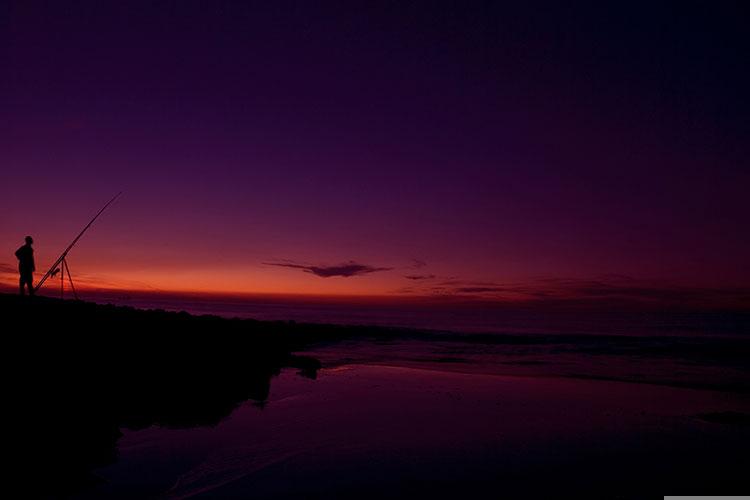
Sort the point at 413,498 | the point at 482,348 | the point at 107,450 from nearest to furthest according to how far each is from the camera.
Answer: the point at 413,498
the point at 107,450
the point at 482,348

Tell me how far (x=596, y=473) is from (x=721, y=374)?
13.5 m

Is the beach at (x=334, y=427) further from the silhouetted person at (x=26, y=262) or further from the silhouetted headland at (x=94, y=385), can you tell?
the silhouetted person at (x=26, y=262)

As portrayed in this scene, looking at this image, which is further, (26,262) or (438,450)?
(26,262)

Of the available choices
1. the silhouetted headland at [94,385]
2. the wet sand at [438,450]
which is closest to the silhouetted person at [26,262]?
the silhouetted headland at [94,385]

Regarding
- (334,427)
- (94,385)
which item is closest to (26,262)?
(94,385)

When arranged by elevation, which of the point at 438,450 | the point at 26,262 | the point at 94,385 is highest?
the point at 26,262

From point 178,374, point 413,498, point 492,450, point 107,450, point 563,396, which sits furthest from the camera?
point 563,396

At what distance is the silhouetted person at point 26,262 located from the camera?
15945 mm

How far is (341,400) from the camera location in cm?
1016

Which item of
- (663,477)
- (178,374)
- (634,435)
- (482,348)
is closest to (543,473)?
(663,477)

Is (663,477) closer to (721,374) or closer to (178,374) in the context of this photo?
(178,374)

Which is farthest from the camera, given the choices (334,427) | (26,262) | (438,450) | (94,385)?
(26,262)

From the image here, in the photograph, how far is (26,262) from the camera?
16203 millimetres

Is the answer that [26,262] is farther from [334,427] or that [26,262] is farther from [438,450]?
[438,450]
